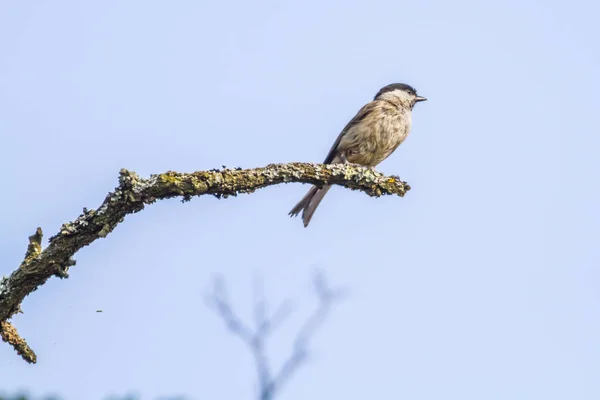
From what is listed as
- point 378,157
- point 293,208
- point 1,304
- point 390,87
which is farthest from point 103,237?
point 390,87

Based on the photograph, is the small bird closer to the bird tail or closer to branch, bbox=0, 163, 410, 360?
the bird tail

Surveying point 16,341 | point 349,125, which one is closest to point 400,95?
point 349,125

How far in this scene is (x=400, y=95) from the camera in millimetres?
8727

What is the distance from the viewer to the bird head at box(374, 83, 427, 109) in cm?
860

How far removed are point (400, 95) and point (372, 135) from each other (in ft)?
3.36

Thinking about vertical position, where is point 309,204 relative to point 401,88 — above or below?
below

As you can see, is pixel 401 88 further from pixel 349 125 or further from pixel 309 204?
pixel 309 204

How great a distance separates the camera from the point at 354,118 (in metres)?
8.32

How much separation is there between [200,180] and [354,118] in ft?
14.9

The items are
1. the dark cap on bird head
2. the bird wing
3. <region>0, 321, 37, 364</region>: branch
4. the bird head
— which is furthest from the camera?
the dark cap on bird head

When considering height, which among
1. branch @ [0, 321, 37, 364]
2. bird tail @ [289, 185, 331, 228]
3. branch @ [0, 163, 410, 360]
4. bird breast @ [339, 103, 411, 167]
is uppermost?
bird breast @ [339, 103, 411, 167]

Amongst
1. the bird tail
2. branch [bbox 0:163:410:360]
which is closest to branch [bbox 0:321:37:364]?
branch [bbox 0:163:410:360]

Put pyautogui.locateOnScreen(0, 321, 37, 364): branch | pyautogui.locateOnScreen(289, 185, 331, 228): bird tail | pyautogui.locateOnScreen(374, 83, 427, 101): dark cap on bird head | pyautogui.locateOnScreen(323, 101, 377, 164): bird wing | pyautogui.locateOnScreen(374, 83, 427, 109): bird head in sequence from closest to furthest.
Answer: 1. pyautogui.locateOnScreen(0, 321, 37, 364): branch
2. pyautogui.locateOnScreen(289, 185, 331, 228): bird tail
3. pyautogui.locateOnScreen(323, 101, 377, 164): bird wing
4. pyautogui.locateOnScreen(374, 83, 427, 109): bird head
5. pyautogui.locateOnScreen(374, 83, 427, 101): dark cap on bird head

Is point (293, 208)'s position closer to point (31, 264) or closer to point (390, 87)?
point (390, 87)
